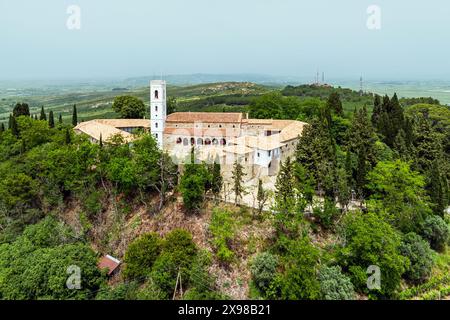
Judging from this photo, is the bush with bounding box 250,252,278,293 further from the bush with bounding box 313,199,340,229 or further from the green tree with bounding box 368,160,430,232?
the green tree with bounding box 368,160,430,232

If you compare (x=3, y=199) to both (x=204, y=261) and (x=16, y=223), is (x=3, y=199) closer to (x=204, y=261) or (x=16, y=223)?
(x=16, y=223)

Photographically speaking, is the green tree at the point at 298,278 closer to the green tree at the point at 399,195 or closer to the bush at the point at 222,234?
the bush at the point at 222,234

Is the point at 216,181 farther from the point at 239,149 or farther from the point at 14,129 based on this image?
the point at 14,129

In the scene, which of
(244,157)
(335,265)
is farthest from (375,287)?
(244,157)

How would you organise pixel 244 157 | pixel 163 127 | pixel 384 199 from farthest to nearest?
pixel 163 127
pixel 244 157
pixel 384 199

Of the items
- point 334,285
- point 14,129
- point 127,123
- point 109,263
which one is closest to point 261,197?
point 334,285

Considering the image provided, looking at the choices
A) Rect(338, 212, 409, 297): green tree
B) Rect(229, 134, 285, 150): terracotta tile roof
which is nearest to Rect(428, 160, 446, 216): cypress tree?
Rect(338, 212, 409, 297): green tree

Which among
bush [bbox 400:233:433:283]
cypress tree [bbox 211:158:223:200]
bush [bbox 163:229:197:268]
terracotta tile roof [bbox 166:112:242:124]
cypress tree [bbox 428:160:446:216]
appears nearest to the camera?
bush [bbox 163:229:197:268]
